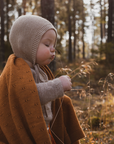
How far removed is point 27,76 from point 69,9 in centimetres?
1972

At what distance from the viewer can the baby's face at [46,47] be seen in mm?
1598

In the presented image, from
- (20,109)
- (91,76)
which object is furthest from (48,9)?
(91,76)

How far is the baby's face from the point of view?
5.24 feet

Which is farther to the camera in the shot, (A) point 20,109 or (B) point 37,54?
(B) point 37,54

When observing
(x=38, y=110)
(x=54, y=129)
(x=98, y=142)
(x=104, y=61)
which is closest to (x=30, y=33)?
(x=38, y=110)

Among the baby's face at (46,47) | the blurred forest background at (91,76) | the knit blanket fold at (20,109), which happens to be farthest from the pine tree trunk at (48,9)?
the knit blanket fold at (20,109)

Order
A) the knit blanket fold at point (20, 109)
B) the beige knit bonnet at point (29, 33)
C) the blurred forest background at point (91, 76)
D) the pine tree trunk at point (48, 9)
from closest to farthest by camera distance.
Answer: the knit blanket fold at point (20, 109) → the beige knit bonnet at point (29, 33) → the blurred forest background at point (91, 76) → the pine tree trunk at point (48, 9)

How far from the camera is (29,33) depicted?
1.54m

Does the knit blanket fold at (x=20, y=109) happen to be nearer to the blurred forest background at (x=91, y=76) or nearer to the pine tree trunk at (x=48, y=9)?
the blurred forest background at (x=91, y=76)

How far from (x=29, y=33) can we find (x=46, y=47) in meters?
0.21

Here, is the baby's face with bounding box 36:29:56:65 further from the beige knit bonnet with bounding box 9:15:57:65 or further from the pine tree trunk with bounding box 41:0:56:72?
the pine tree trunk with bounding box 41:0:56:72

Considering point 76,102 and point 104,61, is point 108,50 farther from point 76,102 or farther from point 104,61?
point 76,102

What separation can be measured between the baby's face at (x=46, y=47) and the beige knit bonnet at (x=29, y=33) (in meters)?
0.05

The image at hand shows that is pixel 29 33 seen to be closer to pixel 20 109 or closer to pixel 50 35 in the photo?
pixel 50 35
